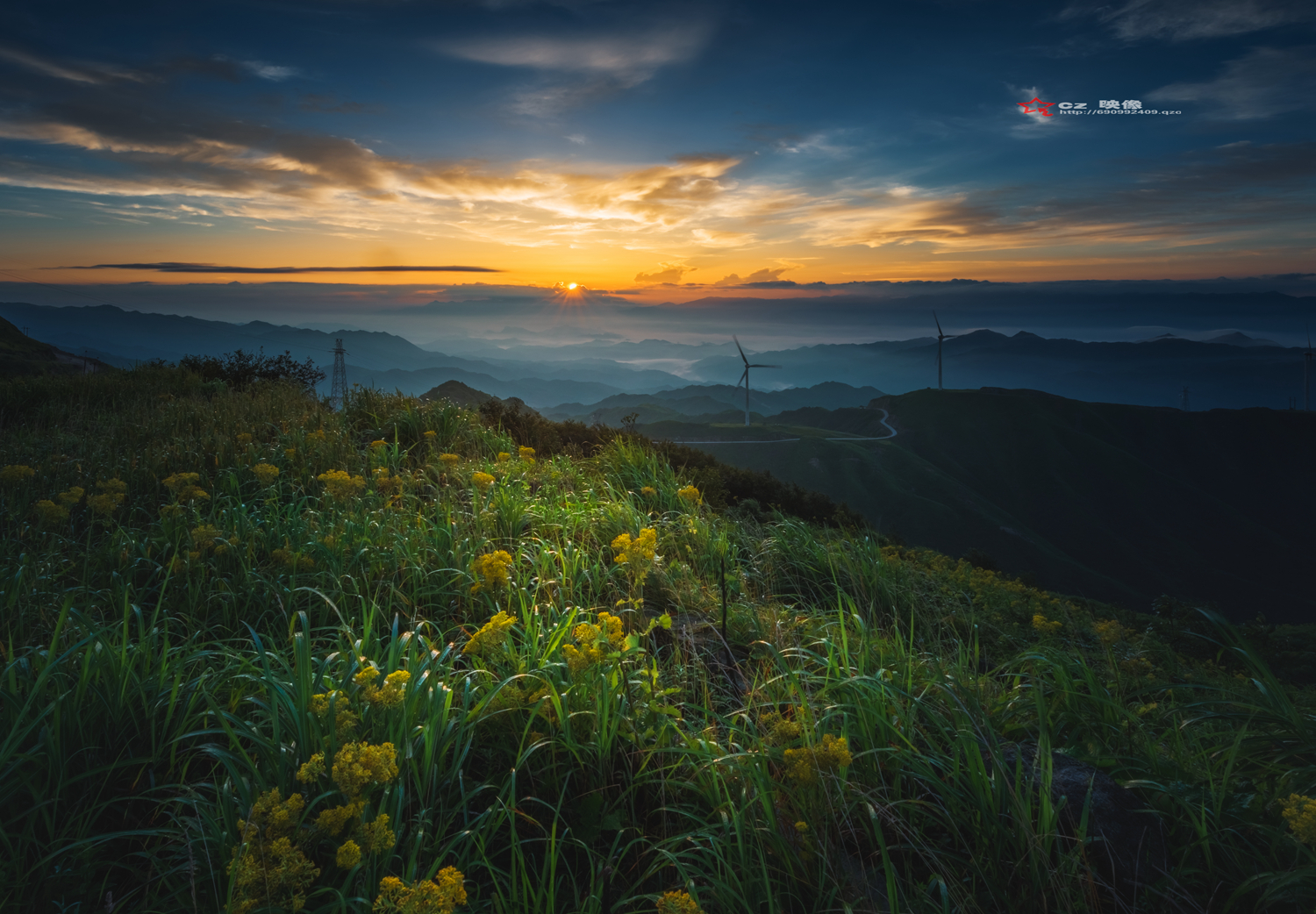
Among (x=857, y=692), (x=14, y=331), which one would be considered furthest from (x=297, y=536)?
(x=14, y=331)

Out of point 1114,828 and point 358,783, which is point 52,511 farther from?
point 1114,828

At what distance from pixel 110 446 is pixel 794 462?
115680 millimetres

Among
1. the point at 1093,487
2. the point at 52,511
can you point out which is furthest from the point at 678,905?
the point at 1093,487

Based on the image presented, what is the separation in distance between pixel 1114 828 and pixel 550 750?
2.37 m

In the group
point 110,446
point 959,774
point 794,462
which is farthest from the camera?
point 794,462

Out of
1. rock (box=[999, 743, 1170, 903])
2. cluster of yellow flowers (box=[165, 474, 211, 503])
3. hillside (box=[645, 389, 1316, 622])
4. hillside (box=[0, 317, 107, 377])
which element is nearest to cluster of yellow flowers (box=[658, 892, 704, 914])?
rock (box=[999, 743, 1170, 903])

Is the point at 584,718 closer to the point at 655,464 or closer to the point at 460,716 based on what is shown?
the point at 460,716

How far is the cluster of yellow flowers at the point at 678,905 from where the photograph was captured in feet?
6.28

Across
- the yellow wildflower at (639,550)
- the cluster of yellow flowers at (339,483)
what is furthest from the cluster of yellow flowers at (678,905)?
the cluster of yellow flowers at (339,483)

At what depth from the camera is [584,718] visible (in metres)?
3.00

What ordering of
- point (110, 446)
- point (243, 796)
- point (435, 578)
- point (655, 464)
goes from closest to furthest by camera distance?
point (243, 796)
point (435, 578)
point (110, 446)
point (655, 464)

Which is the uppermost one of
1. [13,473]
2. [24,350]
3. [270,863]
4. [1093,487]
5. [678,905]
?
[24,350]

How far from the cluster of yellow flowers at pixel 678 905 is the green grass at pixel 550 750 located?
0.72 feet

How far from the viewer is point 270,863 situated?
191 cm
